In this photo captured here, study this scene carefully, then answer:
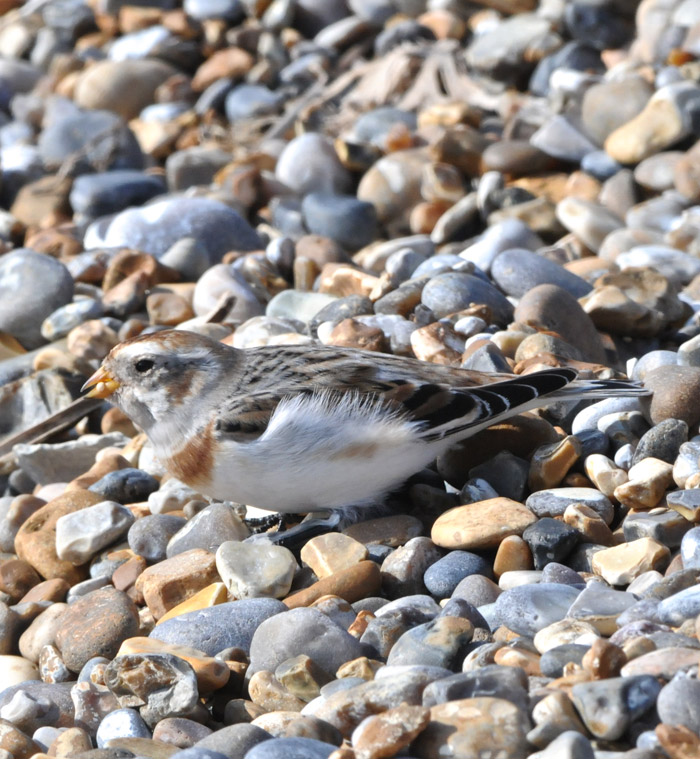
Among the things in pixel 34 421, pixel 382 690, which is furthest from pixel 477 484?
pixel 34 421

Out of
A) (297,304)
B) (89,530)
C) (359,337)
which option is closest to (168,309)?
(297,304)

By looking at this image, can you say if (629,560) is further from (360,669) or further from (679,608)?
(360,669)

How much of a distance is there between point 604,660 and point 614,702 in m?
0.15

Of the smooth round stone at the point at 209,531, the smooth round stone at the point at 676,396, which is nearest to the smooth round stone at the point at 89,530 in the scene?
the smooth round stone at the point at 209,531

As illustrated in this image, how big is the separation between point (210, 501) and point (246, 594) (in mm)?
832

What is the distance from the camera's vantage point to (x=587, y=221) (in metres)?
6.41

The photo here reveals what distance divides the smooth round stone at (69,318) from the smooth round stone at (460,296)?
6.32ft

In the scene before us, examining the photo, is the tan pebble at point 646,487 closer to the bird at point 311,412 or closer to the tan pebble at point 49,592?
the bird at point 311,412

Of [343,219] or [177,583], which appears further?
[343,219]

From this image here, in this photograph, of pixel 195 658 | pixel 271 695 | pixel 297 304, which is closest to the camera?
pixel 271 695

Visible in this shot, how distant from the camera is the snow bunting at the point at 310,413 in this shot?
3.80m

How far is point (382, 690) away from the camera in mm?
2822

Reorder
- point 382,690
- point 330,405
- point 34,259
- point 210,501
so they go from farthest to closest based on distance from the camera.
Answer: point 34,259, point 210,501, point 330,405, point 382,690

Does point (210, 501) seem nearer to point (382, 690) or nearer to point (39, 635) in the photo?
point (39, 635)
